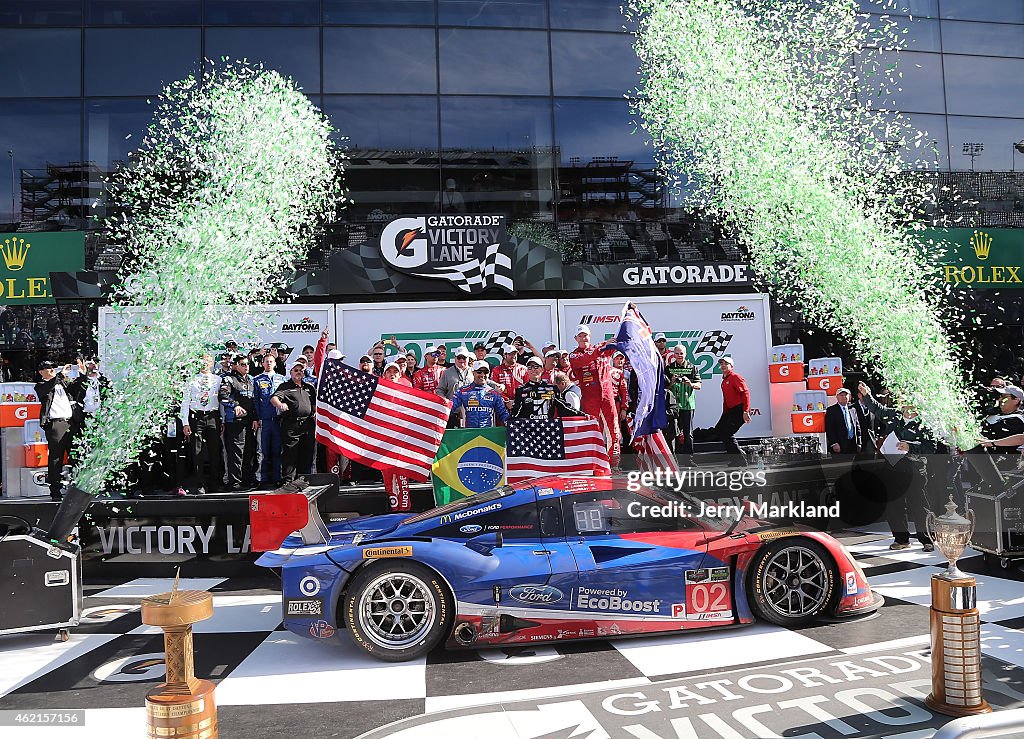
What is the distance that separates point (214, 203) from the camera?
666 inches

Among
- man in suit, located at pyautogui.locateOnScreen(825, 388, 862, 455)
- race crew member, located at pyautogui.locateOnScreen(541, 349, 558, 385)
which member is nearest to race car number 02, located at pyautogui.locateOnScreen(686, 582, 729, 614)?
race crew member, located at pyautogui.locateOnScreen(541, 349, 558, 385)

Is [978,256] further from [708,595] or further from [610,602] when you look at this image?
[610,602]

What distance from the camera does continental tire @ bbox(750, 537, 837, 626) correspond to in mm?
6148

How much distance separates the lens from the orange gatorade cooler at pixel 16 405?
12.0 m

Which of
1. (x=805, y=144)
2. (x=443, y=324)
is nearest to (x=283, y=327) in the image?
(x=443, y=324)

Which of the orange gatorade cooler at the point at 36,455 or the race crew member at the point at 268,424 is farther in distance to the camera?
the orange gatorade cooler at the point at 36,455

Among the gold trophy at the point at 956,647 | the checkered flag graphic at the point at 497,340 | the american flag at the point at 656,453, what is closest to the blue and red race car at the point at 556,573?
the gold trophy at the point at 956,647

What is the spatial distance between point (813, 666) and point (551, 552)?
6.25 feet

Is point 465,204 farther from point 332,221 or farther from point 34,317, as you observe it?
point 34,317

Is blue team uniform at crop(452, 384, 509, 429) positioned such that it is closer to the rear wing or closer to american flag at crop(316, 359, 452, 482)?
american flag at crop(316, 359, 452, 482)

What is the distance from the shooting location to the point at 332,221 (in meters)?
18.0

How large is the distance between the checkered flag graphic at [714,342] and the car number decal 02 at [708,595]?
1005 centimetres

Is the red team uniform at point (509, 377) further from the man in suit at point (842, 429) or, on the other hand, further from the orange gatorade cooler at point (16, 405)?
the orange gatorade cooler at point (16, 405)

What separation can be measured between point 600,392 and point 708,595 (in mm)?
4909
